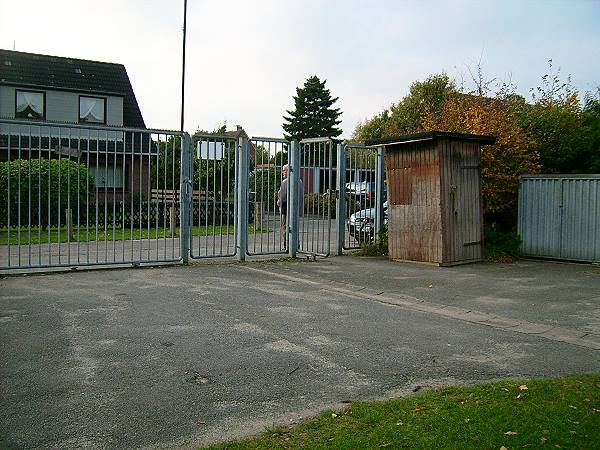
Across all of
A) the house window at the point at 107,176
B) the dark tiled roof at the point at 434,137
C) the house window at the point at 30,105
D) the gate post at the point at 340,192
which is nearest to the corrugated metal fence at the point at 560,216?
the dark tiled roof at the point at 434,137

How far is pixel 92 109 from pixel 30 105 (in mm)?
3271

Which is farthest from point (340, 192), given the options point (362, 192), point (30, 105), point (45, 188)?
point (30, 105)

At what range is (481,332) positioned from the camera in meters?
6.83

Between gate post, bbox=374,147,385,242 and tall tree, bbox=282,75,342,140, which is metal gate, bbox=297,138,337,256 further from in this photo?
tall tree, bbox=282,75,342,140

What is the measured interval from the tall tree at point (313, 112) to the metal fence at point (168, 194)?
51.7m

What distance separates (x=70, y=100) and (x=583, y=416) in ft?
111

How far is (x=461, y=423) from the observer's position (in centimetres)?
399

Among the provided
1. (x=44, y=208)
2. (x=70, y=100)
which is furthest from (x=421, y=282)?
(x=70, y=100)

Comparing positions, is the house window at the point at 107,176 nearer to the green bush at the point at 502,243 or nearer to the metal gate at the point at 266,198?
the metal gate at the point at 266,198

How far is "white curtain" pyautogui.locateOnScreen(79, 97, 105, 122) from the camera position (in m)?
34.1

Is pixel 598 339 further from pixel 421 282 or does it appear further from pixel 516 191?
pixel 516 191

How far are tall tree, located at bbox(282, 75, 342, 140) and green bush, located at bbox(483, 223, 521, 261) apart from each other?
2040 inches

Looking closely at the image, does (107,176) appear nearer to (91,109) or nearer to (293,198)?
(293,198)

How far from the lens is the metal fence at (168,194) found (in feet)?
34.7
